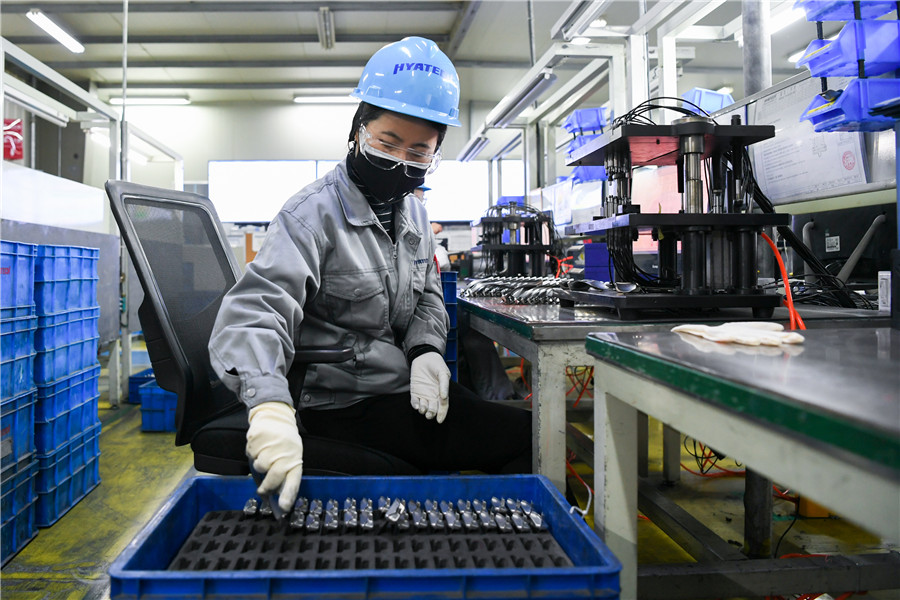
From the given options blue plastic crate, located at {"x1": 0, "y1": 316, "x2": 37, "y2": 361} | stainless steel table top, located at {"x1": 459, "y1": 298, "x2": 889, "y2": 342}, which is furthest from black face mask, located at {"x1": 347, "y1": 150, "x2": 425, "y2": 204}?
blue plastic crate, located at {"x1": 0, "y1": 316, "x2": 37, "y2": 361}

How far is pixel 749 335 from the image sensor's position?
80cm

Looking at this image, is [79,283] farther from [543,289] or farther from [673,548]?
[673,548]

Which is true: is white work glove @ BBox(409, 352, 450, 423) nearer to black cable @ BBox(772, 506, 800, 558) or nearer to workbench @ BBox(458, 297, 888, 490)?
workbench @ BBox(458, 297, 888, 490)

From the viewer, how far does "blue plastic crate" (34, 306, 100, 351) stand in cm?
203

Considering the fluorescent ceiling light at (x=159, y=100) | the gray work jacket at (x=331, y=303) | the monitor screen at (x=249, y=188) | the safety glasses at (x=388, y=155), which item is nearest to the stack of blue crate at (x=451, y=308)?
the gray work jacket at (x=331, y=303)

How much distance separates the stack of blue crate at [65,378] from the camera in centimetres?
203

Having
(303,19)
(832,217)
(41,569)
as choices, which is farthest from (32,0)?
(832,217)

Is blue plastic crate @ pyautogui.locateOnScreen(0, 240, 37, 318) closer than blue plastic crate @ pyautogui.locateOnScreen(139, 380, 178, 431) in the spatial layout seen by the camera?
Yes

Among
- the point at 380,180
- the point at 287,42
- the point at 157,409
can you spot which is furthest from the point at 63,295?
the point at 287,42

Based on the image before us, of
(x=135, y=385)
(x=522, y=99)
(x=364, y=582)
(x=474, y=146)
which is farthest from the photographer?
(x=474, y=146)

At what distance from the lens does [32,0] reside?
5.80 meters

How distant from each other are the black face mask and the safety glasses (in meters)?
0.01

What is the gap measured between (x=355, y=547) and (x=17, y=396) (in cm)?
163

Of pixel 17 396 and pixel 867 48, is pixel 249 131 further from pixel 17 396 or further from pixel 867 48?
pixel 867 48
